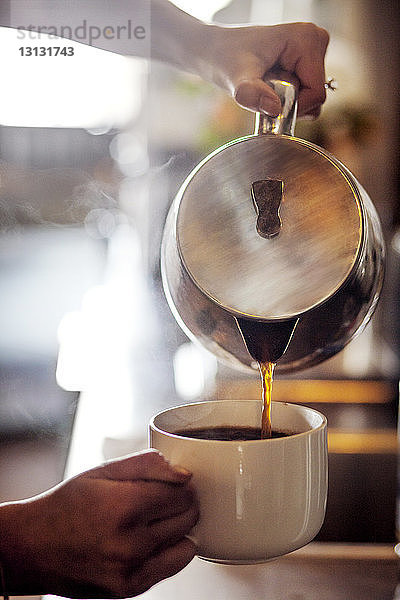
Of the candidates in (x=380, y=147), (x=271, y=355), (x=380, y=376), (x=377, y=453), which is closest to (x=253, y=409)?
(x=271, y=355)

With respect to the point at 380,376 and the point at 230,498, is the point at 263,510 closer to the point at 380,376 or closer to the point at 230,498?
the point at 230,498

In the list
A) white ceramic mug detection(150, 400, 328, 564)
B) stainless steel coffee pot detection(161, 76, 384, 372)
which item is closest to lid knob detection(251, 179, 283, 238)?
stainless steel coffee pot detection(161, 76, 384, 372)

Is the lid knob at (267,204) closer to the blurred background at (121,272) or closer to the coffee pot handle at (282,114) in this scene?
the coffee pot handle at (282,114)

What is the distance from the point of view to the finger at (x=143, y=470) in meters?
0.39

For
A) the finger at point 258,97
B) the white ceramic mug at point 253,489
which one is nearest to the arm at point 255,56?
the finger at point 258,97

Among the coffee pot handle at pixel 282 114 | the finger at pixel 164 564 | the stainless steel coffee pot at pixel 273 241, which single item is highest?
the coffee pot handle at pixel 282 114

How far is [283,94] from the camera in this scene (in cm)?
48

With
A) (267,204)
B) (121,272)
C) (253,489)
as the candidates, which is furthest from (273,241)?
(121,272)

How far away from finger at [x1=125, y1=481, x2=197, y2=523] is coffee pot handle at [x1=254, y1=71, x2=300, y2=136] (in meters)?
0.22

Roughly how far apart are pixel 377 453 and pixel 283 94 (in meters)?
0.53

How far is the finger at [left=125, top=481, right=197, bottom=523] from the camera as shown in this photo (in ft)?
1.30

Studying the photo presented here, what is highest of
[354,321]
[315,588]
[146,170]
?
[146,170]

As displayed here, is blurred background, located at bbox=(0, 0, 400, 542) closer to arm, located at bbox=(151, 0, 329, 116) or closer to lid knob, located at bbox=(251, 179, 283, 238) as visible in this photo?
arm, located at bbox=(151, 0, 329, 116)

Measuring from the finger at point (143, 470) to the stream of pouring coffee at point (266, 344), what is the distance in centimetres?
6
